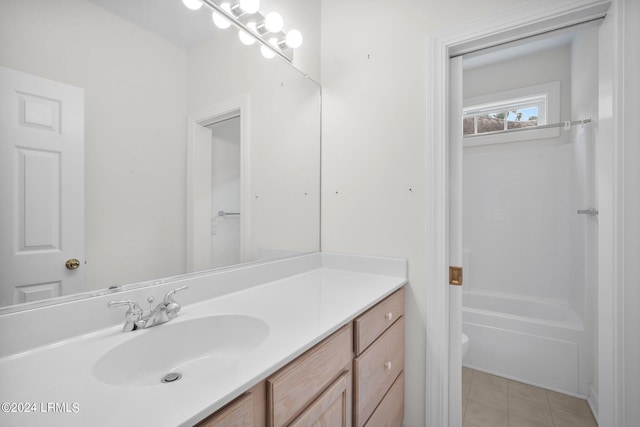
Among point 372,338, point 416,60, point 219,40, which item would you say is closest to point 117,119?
point 219,40

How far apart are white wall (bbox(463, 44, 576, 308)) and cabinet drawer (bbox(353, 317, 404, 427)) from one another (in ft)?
5.22

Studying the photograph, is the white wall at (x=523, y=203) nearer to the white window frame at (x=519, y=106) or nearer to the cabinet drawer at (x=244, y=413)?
the white window frame at (x=519, y=106)

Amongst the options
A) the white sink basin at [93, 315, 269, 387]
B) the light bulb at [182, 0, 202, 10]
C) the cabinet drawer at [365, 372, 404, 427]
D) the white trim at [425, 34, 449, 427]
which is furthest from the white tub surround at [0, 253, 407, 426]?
the light bulb at [182, 0, 202, 10]

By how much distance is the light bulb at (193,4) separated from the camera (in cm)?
101

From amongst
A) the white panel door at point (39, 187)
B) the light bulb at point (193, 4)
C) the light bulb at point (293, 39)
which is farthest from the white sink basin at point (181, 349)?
the light bulb at point (293, 39)

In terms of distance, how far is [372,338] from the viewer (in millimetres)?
1058

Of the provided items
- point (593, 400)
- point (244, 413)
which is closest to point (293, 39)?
point (244, 413)

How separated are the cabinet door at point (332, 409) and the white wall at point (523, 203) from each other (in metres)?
2.06

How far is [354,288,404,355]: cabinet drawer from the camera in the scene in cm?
96

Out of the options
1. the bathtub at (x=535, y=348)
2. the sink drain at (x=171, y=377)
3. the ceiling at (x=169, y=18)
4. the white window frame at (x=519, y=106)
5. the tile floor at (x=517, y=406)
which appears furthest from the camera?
the white window frame at (x=519, y=106)

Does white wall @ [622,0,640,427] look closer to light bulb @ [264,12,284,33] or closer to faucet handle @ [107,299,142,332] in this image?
light bulb @ [264,12,284,33]

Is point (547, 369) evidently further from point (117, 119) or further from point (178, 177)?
point (117, 119)

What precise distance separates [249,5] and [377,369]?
1.53 m

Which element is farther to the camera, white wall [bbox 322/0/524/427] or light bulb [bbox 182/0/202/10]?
white wall [bbox 322/0/524/427]
